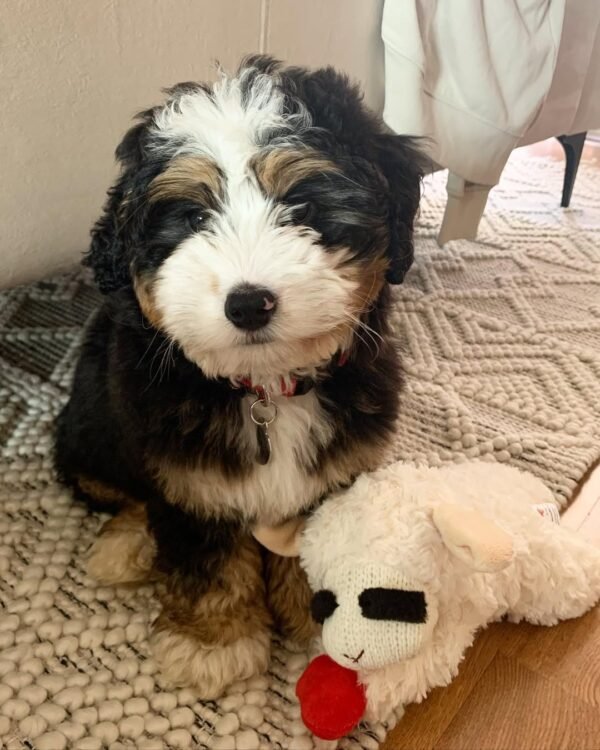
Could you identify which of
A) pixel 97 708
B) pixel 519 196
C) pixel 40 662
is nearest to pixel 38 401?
pixel 40 662

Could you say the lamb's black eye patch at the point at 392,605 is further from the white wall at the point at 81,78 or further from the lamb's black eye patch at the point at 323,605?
the white wall at the point at 81,78

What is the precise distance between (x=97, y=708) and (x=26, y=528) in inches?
17.7

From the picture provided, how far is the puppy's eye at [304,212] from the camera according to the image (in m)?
0.90

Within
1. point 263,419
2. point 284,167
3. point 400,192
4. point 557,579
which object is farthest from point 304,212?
point 557,579

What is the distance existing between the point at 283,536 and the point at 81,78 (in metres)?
1.04

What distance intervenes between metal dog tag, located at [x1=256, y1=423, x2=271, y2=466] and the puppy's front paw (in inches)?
12.0

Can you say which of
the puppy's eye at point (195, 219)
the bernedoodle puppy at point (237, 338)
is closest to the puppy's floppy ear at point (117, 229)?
the bernedoodle puppy at point (237, 338)

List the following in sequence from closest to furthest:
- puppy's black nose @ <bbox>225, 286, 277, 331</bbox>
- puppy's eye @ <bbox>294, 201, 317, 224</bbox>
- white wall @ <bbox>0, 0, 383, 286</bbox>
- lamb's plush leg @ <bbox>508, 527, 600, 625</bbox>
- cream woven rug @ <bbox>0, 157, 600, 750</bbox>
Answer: puppy's black nose @ <bbox>225, 286, 277, 331</bbox> → puppy's eye @ <bbox>294, 201, 317, 224</bbox> → cream woven rug @ <bbox>0, 157, 600, 750</bbox> → lamb's plush leg @ <bbox>508, 527, 600, 625</bbox> → white wall @ <bbox>0, 0, 383, 286</bbox>

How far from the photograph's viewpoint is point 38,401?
65.1 inches

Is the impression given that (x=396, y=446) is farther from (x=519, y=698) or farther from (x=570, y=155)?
(x=570, y=155)

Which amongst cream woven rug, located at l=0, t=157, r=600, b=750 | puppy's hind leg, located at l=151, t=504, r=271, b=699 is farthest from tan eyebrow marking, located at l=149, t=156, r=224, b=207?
cream woven rug, located at l=0, t=157, r=600, b=750

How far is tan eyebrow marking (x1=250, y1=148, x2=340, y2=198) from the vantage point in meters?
0.88

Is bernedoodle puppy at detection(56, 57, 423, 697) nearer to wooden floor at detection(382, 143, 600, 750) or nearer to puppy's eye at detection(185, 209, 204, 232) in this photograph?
puppy's eye at detection(185, 209, 204, 232)

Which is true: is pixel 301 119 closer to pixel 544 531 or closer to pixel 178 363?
pixel 178 363
